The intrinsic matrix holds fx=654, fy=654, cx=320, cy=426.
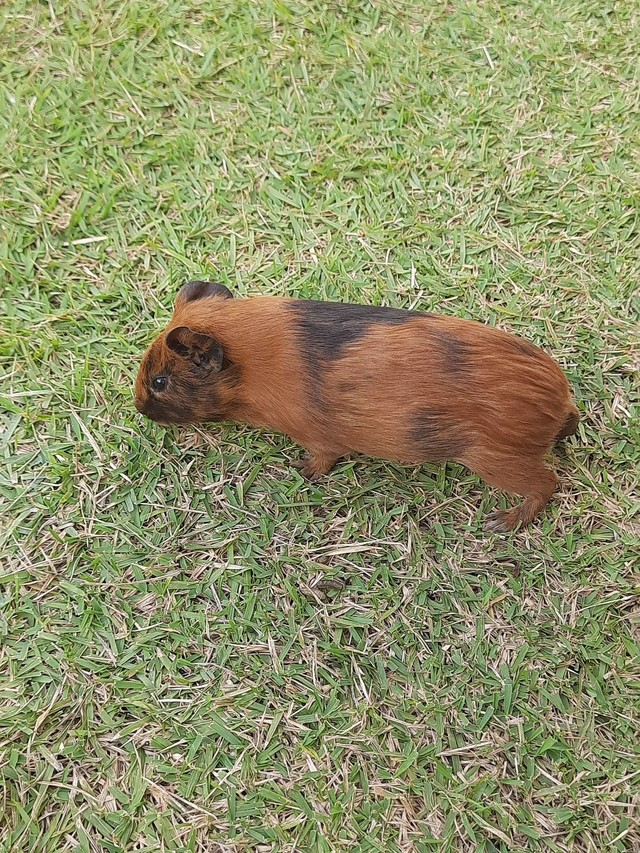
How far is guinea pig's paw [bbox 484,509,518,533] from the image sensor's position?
12.2 feet

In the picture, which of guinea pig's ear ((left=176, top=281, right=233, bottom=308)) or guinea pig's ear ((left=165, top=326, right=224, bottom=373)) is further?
guinea pig's ear ((left=176, top=281, right=233, bottom=308))

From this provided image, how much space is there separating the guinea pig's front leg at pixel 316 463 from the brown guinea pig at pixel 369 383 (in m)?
0.02

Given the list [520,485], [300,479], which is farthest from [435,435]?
[300,479]

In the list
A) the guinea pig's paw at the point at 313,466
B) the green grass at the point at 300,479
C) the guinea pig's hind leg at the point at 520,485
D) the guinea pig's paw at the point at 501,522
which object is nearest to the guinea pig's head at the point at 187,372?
the green grass at the point at 300,479

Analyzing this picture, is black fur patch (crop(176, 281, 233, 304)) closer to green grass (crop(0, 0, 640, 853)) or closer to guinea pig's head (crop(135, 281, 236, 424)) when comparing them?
guinea pig's head (crop(135, 281, 236, 424))

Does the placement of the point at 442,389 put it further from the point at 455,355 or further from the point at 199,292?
the point at 199,292

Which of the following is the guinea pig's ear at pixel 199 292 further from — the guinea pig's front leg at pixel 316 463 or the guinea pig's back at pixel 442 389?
the guinea pig's front leg at pixel 316 463

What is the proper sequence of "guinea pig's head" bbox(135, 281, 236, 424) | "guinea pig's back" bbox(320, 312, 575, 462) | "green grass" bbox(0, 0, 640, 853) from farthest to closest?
"guinea pig's head" bbox(135, 281, 236, 424) < "green grass" bbox(0, 0, 640, 853) < "guinea pig's back" bbox(320, 312, 575, 462)

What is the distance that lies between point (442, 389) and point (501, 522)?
103 cm

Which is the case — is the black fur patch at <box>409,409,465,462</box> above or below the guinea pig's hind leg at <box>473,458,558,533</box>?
above

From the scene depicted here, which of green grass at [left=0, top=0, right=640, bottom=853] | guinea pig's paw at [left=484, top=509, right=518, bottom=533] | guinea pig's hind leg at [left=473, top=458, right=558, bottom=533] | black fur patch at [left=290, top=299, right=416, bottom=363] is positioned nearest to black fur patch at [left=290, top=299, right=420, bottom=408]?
black fur patch at [left=290, top=299, right=416, bottom=363]

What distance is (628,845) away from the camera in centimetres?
318

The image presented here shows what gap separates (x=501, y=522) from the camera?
374cm

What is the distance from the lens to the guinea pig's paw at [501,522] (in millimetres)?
3719
